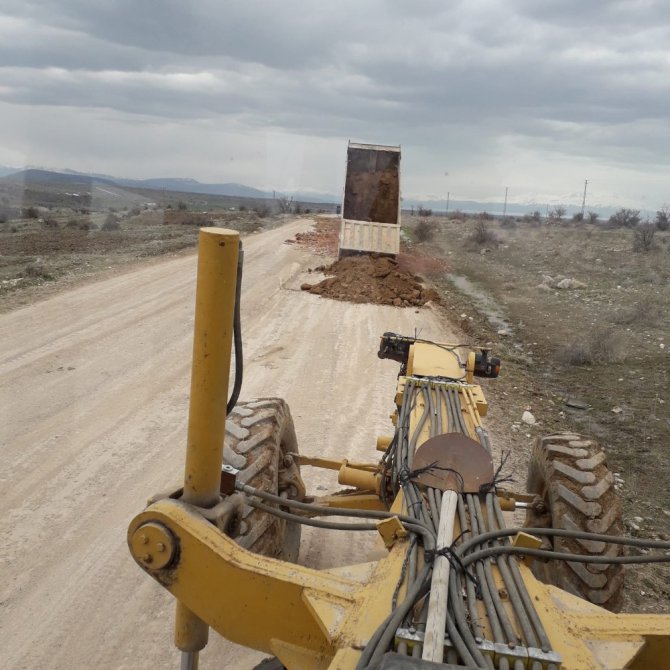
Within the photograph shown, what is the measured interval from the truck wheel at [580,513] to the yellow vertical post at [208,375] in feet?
6.95

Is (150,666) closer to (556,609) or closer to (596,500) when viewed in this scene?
(556,609)

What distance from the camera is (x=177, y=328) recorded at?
35.1 feet

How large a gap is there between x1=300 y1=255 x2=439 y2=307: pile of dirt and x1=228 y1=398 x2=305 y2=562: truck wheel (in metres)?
9.79

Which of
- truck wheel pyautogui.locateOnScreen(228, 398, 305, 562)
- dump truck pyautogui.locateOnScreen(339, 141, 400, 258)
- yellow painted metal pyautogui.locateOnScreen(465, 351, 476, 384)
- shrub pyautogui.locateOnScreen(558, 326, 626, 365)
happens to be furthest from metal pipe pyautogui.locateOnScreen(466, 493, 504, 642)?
dump truck pyautogui.locateOnScreen(339, 141, 400, 258)

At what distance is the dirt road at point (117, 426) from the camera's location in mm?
3725

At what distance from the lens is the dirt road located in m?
3.72

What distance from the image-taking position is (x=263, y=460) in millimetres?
3699

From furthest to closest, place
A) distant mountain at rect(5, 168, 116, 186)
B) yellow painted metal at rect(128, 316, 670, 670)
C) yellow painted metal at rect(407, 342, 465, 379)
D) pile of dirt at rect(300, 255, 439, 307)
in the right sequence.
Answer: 1. distant mountain at rect(5, 168, 116, 186)
2. pile of dirt at rect(300, 255, 439, 307)
3. yellow painted metal at rect(407, 342, 465, 379)
4. yellow painted metal at rect(128, 316, 670, 670)

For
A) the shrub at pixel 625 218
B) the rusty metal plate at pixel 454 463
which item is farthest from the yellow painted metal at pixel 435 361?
the shrub at pixel 625 218

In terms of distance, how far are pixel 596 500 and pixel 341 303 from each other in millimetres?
10361

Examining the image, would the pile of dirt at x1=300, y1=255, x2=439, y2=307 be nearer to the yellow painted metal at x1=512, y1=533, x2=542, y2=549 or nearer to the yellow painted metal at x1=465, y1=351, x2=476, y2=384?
the yellow painted metal at x1=465, y1=351, x2=476, y2=384

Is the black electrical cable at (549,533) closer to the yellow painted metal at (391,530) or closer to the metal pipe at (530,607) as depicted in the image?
the metal pipe at (530,607)

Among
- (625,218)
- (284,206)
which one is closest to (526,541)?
(625,218)

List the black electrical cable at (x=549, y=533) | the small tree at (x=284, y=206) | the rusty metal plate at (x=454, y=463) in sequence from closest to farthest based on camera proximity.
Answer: the black electrical cable at (x=549, y=533) < the rusty metal plate at (x=454, y=463) < the small tree at (x=284, y=206)
